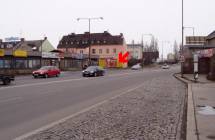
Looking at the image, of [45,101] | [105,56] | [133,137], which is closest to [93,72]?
[45,101]

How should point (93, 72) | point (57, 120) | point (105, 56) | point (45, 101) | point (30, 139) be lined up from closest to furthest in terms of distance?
point (30, 139) → point (57, 120) → point (45, 101) → point (93, 72) → point (105, 56)

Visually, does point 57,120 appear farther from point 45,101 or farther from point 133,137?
point 45,101

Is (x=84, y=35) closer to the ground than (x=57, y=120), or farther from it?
farther from it

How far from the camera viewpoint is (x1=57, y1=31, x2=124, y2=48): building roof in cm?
13662

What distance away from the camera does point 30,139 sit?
360 inches

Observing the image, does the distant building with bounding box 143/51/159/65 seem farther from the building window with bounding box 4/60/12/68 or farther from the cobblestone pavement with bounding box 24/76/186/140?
the cobblestone pavement with bounding box 24/76/186/140

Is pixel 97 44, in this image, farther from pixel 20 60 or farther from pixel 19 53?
pixel 19 53

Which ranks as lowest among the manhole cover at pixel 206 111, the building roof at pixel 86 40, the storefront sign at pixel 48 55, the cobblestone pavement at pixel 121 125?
the manhole cover at pixel 206 111

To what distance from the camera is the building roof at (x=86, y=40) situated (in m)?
137

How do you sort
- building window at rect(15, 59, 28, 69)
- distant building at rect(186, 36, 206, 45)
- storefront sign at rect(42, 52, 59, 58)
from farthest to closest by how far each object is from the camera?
distant building at rect(186, 36, 206, 45)
storefront sign at rect(42, 52, 59, 58)
building window at rect(15, 59, 28, 69)

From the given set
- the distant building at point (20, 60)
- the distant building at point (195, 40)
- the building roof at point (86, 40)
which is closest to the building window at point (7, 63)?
the distant building at point (20, 60)

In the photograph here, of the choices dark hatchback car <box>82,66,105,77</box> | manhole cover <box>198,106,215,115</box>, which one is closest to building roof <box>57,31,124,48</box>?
dark hatchback car <box>82,66,105,77</box>

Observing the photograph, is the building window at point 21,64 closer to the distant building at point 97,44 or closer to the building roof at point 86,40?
the distant building at point 97,44

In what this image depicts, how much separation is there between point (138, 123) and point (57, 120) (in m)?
2.52
